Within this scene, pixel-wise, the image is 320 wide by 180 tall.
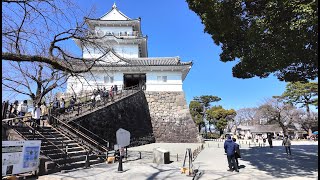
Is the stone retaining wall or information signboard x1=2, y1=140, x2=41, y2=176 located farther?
the stone retaining wall

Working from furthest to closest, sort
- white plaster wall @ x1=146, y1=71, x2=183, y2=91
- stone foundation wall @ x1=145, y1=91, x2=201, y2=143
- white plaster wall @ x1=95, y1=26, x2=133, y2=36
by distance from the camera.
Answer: white plaster wall @ x1=95, y1=26, x2=133, y2=36 → white plaster wall @ x1=146, y1=71, x2=183, y2=91 → stone foundation wall @ x1=145, y1=91, x2=201, y2=143

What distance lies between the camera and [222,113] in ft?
166

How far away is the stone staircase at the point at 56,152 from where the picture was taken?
29.7 feet

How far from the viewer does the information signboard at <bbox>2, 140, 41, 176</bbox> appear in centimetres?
729

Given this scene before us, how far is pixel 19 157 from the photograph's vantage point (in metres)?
7.74

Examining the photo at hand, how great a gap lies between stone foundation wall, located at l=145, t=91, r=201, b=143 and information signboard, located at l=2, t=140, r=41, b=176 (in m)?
19.2

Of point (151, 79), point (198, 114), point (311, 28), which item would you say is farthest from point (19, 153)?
point (198, 114)

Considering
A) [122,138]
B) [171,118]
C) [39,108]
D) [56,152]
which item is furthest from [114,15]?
[122,138]

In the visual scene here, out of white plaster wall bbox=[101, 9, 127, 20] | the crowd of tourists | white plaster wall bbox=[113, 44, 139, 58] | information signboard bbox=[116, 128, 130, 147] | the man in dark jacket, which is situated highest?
white plaster wall bbox=[101, 9, 127, 20]

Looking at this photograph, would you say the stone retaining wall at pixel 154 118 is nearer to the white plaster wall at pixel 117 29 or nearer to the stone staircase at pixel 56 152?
the stone staircase at pixel 56 152

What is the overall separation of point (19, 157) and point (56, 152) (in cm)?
298

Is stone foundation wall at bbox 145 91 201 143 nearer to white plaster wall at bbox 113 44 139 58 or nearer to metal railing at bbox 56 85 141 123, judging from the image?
metal railing at bbox 56 85 141 123

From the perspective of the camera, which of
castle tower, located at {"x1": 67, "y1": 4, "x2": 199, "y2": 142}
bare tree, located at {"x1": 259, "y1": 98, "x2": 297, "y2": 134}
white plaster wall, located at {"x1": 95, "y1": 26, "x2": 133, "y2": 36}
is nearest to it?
castle tower, located at {"x1": 67, "y1": 4, "x2": 199, "y2": 142}

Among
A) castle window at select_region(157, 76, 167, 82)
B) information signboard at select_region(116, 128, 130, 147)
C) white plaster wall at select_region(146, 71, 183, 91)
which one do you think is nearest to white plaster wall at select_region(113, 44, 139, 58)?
white plaster wall at select_region(146, 71, 183, 91)
